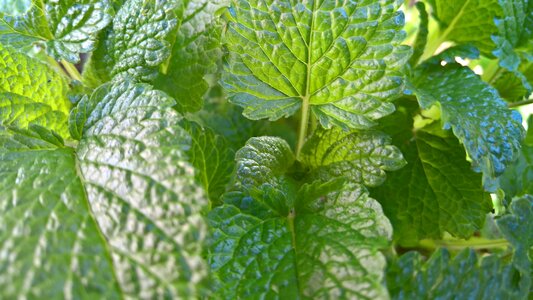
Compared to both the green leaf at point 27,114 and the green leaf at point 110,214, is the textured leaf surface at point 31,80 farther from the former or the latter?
the green leaf at point 110,214

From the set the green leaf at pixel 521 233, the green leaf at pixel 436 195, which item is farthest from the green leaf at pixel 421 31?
the green leaf at pixel 521 233

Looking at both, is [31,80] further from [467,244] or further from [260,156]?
[467,244]

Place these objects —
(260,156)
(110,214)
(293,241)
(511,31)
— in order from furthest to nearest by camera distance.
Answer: (511,31), (260,156), (293,241), (110,214)

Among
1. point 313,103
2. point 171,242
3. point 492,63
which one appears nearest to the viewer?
point 171,242

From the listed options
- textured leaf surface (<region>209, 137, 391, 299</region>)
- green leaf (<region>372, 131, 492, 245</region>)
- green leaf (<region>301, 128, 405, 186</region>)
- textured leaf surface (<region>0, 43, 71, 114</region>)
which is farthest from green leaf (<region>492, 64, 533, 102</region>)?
textured leaf surface (<region>0, 43, 71, 114</region>)

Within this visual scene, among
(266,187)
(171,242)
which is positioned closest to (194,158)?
(266,187)

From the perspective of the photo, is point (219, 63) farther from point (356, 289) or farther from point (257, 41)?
point (356, 289)

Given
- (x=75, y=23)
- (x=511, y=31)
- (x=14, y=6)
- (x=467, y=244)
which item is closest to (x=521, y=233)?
(x=467, y=244)
